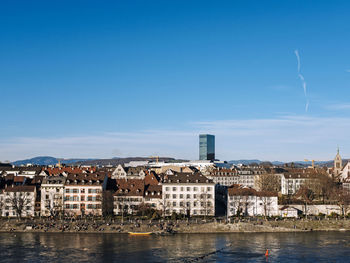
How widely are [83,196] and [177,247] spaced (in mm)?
42191

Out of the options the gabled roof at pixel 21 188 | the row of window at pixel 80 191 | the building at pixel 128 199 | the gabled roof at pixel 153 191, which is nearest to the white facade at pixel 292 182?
the gabled roof at pixel 153 191

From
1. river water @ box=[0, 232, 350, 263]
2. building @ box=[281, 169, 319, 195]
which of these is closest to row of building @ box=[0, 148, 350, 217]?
river water @ box=[0, 232, 350, 263]

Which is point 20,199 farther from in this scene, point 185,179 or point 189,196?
point 189,196

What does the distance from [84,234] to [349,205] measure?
65358 millimetres

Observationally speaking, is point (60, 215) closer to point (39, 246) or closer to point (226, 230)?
point (39, 246)

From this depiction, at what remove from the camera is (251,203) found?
4820 inches

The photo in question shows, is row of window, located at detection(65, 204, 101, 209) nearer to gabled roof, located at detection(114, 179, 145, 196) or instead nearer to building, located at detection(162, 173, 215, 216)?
gabled roof, located at detection(114, 179, 145, 196)

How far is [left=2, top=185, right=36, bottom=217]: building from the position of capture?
398 ft

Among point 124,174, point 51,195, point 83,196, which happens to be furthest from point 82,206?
point 124,174

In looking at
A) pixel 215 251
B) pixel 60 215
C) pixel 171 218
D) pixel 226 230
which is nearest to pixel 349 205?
pixel 226 230

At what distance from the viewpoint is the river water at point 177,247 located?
77000 millimetres

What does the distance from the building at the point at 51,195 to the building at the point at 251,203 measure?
41.8m

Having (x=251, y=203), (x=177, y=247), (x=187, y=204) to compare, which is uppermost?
(x=251, y=203)

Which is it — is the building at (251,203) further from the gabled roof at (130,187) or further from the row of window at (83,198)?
the row of window at (83,198)
